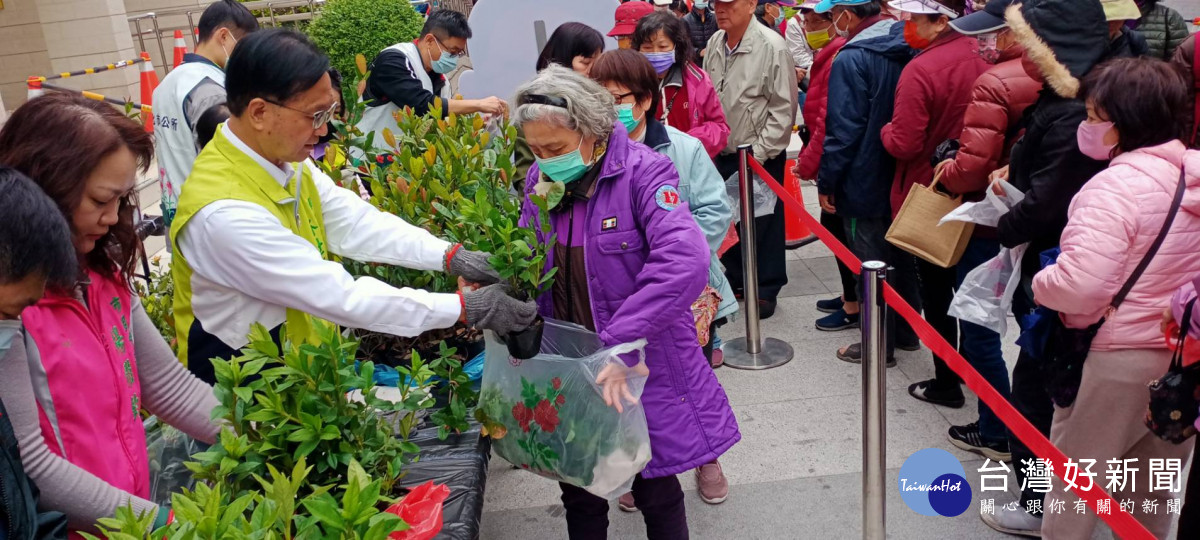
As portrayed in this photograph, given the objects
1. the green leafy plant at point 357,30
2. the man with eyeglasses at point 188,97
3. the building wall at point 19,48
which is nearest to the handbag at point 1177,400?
the man with eyeglasses at point 188,97

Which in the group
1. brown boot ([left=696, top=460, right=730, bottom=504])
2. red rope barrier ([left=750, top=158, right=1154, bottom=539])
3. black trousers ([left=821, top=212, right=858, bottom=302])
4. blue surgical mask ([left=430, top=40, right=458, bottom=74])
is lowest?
brown boot ([left=696, top=460, right=730, bottom=504])

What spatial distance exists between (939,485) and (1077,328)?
3.59 feet

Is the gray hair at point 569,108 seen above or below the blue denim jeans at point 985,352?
above

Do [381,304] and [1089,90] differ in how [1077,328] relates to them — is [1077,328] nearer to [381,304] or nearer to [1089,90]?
[1089,90]

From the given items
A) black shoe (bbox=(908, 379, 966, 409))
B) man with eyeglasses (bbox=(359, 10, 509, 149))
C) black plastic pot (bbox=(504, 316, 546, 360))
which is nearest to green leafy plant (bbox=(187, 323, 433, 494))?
black plastic pot (bbox=(504, 316, 546, 360))

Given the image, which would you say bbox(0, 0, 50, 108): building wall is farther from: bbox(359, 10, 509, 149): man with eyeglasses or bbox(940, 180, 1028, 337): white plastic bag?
bbox(940, 180, 1028, 337): white plastic bag

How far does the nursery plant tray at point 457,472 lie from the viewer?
8.09ft

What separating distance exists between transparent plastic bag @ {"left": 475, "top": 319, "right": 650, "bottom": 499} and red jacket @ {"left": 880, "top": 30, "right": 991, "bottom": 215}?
227cm

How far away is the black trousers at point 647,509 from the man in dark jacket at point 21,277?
1.59 metres

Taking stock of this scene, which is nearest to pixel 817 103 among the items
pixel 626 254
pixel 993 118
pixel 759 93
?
pixel 759 93

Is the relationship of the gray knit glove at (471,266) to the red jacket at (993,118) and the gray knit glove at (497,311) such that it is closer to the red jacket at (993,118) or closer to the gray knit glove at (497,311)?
the gray knit glove at (497,311)

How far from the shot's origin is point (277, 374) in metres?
1.94

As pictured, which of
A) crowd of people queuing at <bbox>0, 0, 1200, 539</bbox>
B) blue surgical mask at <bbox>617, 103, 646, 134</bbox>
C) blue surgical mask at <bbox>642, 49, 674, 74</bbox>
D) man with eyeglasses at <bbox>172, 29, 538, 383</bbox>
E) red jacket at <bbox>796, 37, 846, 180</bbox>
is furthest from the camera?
red jacket at <bbox>796, 37, 846, 180</bbox>

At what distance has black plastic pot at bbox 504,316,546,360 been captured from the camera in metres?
2.46
